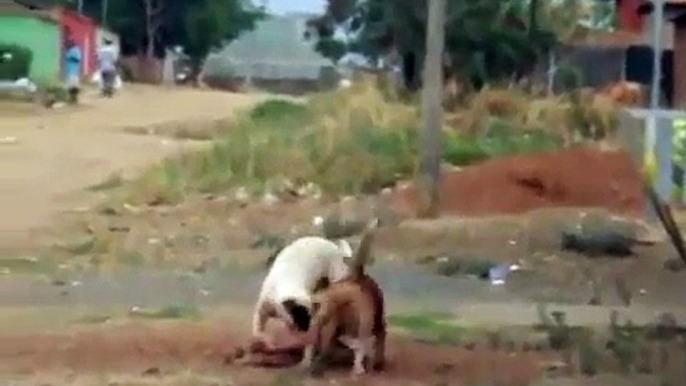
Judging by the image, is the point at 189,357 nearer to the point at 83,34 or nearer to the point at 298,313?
the point at 298,313

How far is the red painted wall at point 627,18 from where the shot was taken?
163ft

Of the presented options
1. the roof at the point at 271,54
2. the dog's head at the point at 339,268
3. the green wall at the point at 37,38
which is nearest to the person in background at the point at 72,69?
the green wall at the point at 37,38

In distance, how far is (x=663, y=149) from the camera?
20.0m

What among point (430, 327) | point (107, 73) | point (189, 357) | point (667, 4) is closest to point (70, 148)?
point (667, 4)

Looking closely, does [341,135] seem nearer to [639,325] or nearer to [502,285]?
[502,285]

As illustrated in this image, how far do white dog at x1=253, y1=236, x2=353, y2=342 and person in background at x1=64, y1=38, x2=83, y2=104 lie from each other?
3799 centimetres

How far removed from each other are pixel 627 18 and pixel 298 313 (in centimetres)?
4296

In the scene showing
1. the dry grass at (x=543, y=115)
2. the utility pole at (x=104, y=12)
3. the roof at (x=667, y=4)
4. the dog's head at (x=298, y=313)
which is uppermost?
the roof at (x=667, y=4)

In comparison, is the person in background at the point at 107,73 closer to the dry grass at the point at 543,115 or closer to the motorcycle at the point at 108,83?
the motorcycle at the point at 108,83

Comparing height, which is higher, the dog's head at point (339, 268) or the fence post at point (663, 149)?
the dog's head at point (339, 268)

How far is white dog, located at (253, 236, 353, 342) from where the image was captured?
9812 mm

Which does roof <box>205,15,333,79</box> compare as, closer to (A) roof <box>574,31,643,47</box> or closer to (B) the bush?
(B) the bush

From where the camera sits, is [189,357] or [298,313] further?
[189,357]

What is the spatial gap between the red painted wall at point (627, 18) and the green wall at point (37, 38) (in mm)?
18126
